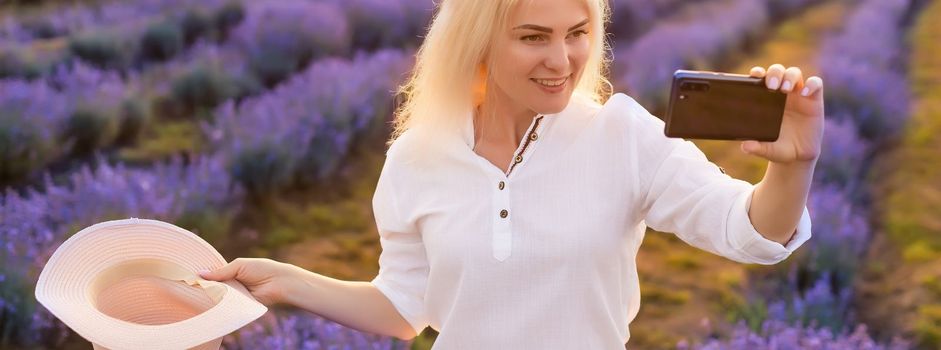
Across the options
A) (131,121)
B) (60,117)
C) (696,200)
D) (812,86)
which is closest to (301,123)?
(131,121)

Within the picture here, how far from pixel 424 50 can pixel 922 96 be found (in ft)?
15.3

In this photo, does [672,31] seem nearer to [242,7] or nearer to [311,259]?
[242,7]

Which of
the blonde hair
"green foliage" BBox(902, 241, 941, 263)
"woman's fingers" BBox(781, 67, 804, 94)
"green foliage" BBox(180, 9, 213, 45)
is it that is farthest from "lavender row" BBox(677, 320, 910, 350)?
"green foliage" BBox(180, 9, 213, 45)

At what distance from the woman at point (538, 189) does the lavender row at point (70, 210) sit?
5.18ft

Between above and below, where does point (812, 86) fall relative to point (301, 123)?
above

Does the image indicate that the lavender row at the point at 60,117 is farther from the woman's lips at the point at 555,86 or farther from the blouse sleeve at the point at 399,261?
the woman's lips at the point at 555,86

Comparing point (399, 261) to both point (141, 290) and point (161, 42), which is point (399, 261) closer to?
point (141, 290)

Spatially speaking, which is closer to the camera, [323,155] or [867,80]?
[323,155]

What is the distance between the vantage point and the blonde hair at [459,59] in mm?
2072

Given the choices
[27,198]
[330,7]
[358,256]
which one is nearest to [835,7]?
[330,7]

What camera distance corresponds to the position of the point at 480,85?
2.27m

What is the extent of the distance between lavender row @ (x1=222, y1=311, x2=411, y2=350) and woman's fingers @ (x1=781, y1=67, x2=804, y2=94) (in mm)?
1869

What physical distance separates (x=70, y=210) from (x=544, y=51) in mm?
2431

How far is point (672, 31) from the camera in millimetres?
6930
